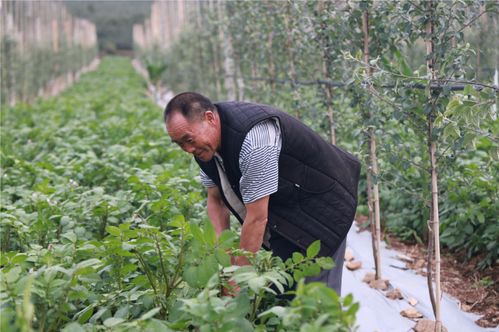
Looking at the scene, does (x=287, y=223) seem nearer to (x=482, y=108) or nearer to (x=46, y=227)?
(x=482, y=108)

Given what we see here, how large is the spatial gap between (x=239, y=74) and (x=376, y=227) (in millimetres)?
7427

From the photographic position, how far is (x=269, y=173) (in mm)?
2631

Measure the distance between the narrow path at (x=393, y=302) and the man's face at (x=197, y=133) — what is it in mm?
1601

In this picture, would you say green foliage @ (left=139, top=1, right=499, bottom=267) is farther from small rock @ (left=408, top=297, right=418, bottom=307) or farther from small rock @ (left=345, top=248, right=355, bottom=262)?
small rock @ (left=408, top=297, right=418, bottom=307)

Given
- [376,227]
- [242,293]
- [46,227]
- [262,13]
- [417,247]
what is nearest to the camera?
[242,293]

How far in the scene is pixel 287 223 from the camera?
2920 mm

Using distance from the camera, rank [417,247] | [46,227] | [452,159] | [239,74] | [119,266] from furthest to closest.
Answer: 1. [239,74]
2. [417,247]
3. [452,159]
4. [46,227]
5. [119,266]

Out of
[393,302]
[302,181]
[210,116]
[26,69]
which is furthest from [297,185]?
[26,69]

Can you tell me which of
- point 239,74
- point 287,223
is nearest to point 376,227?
point 287,223

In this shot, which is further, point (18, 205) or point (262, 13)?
point (262, 13)

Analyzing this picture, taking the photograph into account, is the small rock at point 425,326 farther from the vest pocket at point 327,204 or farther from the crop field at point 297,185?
the vest pocket at point 327,204

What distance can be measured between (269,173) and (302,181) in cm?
28

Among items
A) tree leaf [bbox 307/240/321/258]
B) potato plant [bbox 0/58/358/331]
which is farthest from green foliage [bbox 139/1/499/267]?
potato plant [bbox 0/58/358/331]

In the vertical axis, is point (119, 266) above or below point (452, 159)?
below
